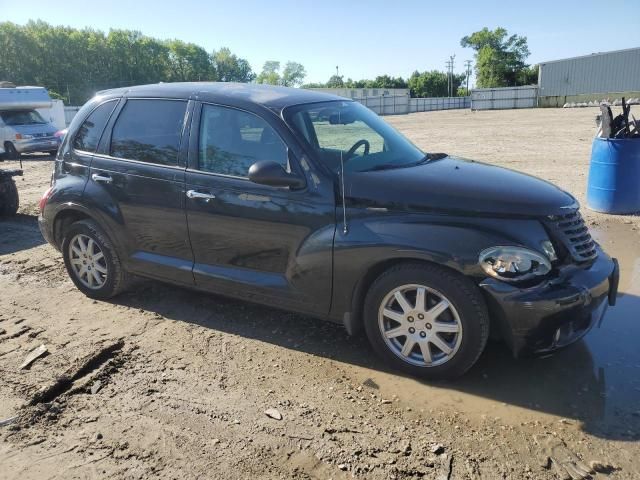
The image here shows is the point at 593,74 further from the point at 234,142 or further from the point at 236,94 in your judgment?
the point at 234,142

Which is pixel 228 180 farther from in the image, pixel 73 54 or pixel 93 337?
pixel 73 54

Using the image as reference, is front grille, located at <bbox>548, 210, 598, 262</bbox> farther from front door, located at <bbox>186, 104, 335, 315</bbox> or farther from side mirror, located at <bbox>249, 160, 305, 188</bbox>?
side mirror, located at <bbox>249, 160, 305, 188</bbox>

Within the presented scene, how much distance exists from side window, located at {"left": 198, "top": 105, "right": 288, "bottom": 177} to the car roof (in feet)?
0.39

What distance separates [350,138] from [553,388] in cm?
230

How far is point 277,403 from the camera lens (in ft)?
10.9

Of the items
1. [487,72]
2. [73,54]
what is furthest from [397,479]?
[487,72]

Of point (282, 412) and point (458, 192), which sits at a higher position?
point (458, 192)

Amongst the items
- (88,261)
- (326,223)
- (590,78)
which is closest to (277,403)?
(326,223)

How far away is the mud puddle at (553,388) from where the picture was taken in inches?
122

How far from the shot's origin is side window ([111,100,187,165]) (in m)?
4.35

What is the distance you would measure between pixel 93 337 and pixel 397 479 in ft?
9.27

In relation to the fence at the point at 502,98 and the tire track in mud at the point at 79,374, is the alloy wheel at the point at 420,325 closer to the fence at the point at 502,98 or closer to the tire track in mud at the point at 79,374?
the tire track in mud at the point at 79,374

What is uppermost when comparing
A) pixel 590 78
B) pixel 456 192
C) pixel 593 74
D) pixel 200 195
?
pixel 593 74

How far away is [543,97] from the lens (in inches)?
2408
